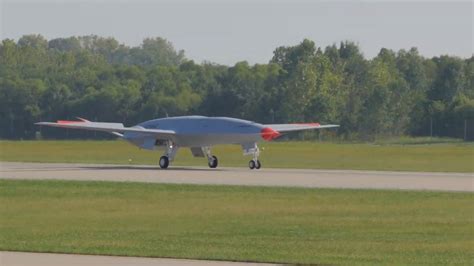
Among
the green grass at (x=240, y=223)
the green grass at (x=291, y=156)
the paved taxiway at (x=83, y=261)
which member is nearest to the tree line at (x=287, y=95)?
the green grass at (x=291, y=156)

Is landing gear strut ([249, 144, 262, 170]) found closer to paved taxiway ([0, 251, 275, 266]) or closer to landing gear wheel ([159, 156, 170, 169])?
landing gear wheel ([159, 156, 170, 169])

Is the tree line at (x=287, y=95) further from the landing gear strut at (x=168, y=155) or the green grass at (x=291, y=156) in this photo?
the landing gear strut at (x=168, y=155)

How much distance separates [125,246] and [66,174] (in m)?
19.7

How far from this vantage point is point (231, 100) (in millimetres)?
95875

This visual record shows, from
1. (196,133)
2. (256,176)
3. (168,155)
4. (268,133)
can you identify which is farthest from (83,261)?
(196,133)

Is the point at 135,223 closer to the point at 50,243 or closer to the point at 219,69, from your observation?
the point at 50,243

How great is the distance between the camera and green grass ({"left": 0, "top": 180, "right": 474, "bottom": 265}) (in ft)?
61.4

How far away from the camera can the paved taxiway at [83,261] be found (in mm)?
17078

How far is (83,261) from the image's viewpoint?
56.9ft

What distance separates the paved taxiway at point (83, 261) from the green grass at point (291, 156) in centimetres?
2759

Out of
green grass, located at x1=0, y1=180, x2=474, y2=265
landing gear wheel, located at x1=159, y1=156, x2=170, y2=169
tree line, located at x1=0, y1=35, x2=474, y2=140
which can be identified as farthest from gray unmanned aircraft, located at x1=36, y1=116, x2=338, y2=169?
tree line, located at x1=0, y1=35, x2=474, y2=140

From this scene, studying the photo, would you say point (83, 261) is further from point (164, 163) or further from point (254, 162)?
point (164, 163)

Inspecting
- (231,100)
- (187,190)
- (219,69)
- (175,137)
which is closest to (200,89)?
(231,100)

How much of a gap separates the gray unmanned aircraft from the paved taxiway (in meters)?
25.7
